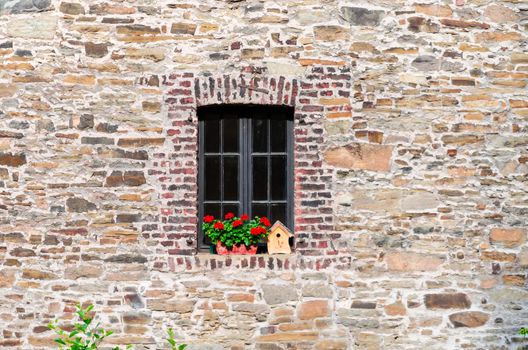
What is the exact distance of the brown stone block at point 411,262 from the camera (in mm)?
5816

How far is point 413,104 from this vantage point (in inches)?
231

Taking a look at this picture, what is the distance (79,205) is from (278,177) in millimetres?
1947

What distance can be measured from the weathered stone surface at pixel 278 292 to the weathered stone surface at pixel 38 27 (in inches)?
125

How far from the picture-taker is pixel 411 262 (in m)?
5.83

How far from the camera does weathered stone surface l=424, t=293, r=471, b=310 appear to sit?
5.80 metres

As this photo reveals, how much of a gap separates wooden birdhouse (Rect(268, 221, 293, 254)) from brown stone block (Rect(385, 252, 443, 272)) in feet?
3.18

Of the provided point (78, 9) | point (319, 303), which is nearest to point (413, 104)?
point (319, 303)

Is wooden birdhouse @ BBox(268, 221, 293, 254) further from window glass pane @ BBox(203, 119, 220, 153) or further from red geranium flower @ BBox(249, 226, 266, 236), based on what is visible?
window glass pane @ BBox(203, 119, 220, 153)

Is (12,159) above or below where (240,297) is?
above

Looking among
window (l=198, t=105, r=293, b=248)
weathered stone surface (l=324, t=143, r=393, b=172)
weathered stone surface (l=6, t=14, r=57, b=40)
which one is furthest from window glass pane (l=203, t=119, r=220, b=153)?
weathered stone surface (l=6, t=14, r=57, b=40)

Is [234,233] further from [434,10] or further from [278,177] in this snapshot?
[434,10]

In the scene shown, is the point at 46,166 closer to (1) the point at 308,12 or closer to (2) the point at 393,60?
(1) the point at 308,12

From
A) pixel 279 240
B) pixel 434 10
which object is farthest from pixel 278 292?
pixel 434 10

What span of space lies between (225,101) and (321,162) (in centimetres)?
109
